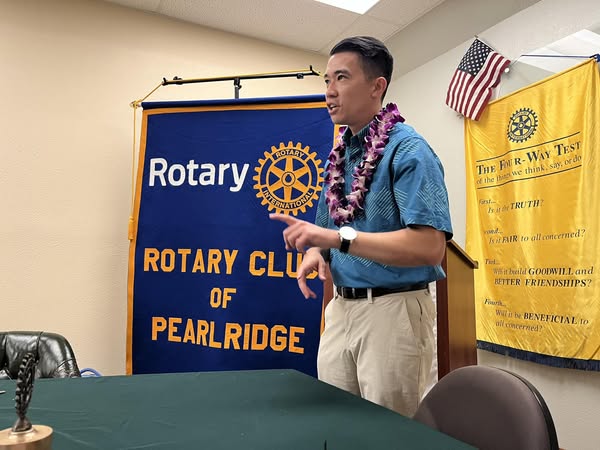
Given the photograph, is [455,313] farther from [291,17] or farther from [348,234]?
[291,17]

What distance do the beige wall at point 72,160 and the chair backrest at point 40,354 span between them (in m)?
1.28

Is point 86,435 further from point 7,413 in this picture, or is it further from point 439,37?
point 439,37

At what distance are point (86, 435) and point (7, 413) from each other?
0.23 m

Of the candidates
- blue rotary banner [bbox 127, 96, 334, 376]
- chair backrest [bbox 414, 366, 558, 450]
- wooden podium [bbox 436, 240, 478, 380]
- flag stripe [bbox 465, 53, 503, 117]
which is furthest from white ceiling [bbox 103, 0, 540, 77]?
chair backrest [bbox 414, 366, 558, 450]

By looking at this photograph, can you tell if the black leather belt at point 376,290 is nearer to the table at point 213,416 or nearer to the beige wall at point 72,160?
the table at point 213,416

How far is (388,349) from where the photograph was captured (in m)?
1.28

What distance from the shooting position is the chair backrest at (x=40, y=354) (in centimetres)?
176

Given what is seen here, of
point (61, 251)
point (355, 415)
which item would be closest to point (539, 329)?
point (355, 415)

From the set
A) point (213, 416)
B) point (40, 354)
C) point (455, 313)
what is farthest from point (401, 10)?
point (213, 416)

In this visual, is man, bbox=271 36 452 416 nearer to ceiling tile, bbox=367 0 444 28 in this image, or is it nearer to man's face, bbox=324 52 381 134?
man's face, bbox=324 52 381 134

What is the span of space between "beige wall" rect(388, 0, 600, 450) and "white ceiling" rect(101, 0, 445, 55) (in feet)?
1.27

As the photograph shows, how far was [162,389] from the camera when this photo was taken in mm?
1045

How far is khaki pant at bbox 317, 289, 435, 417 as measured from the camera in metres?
1.27

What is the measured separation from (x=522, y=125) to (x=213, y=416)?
2.78m
